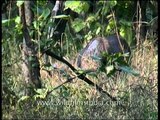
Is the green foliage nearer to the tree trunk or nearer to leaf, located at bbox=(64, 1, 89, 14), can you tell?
leaf, located at bbox=(64, 1, 89, 14)

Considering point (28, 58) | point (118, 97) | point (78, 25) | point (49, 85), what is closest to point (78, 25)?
point (78, 25)

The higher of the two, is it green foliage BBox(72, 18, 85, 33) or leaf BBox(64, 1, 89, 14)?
leaf BBox(64, 1, 89, 14)

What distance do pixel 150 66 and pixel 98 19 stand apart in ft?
3.77

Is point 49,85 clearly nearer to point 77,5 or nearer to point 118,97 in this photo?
point 118,97

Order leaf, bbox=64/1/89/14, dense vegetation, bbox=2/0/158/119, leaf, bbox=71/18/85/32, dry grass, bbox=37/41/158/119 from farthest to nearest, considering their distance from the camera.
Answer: leaf, bbox=71/18/85/32 → leaf, bbox=64/1/89/14 → dry grass, bbox=37/41/158/119 → dense vegetation, bbox=2/0/158/119

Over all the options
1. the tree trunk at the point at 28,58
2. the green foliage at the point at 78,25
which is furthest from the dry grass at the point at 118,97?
the green foliage at the point at 78,25

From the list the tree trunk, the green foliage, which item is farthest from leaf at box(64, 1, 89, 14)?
the tree trunk

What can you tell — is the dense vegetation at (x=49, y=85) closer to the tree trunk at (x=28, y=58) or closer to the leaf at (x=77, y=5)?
the tree trunk at (x=28, y=58)

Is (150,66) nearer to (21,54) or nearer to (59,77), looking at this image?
(59,77)

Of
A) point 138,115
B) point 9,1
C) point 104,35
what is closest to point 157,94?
point 138,115

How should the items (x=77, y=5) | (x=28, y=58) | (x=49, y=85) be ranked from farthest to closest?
(x=77, y=5), (x=49, y=85), (x=28, y=58)

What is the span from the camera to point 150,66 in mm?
4348

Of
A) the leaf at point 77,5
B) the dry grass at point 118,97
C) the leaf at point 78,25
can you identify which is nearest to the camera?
the dry grass at point 118,97

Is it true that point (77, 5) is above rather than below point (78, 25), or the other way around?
above
